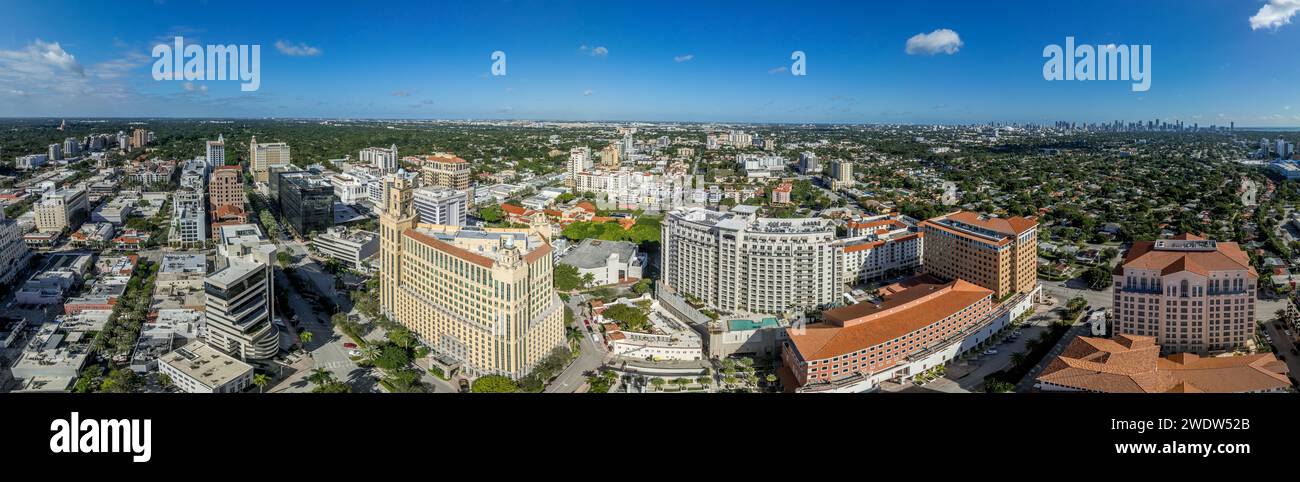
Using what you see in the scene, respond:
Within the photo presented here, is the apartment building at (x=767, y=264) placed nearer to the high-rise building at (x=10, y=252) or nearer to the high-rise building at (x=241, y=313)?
the high-rise building at (x=241, y=313)

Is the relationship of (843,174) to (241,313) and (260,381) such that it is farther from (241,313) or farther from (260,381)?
(260,381)

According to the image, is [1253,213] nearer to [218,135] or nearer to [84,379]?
[84,379]

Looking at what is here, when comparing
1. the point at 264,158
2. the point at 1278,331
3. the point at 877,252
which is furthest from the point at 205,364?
the point at 264,158

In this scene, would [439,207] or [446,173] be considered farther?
[446,173]

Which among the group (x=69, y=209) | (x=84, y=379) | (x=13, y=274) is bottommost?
(x=84, y=379)

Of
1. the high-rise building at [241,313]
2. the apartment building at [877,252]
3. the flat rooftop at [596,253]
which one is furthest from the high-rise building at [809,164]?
the high-rise building at [241,313]
